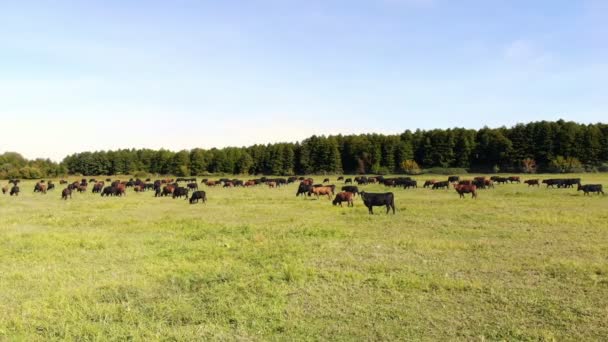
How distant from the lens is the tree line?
82.2 metres

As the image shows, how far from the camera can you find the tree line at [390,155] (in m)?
82.2

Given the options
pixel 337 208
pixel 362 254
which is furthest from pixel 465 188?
pixel 362 254

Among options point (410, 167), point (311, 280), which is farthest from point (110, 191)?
point (410, 167)

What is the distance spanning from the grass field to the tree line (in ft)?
233

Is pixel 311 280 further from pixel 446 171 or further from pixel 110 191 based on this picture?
pixel 446 171

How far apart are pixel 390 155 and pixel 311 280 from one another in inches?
3488

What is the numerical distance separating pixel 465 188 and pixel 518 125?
63533 mm

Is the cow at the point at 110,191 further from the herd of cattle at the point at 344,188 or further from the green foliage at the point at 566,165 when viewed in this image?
the green foliage at the point at 566,165

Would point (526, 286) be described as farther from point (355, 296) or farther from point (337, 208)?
point (337, 208)

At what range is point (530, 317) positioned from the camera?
8195 mm

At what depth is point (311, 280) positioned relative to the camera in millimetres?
10797

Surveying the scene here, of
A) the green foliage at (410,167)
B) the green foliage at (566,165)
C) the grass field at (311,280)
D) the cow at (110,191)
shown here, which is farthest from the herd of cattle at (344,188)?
the green foliage at (410,167)

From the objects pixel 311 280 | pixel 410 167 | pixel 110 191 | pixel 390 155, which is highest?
pixel 390 155

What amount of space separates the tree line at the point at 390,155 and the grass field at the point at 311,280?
7109 centimetres
